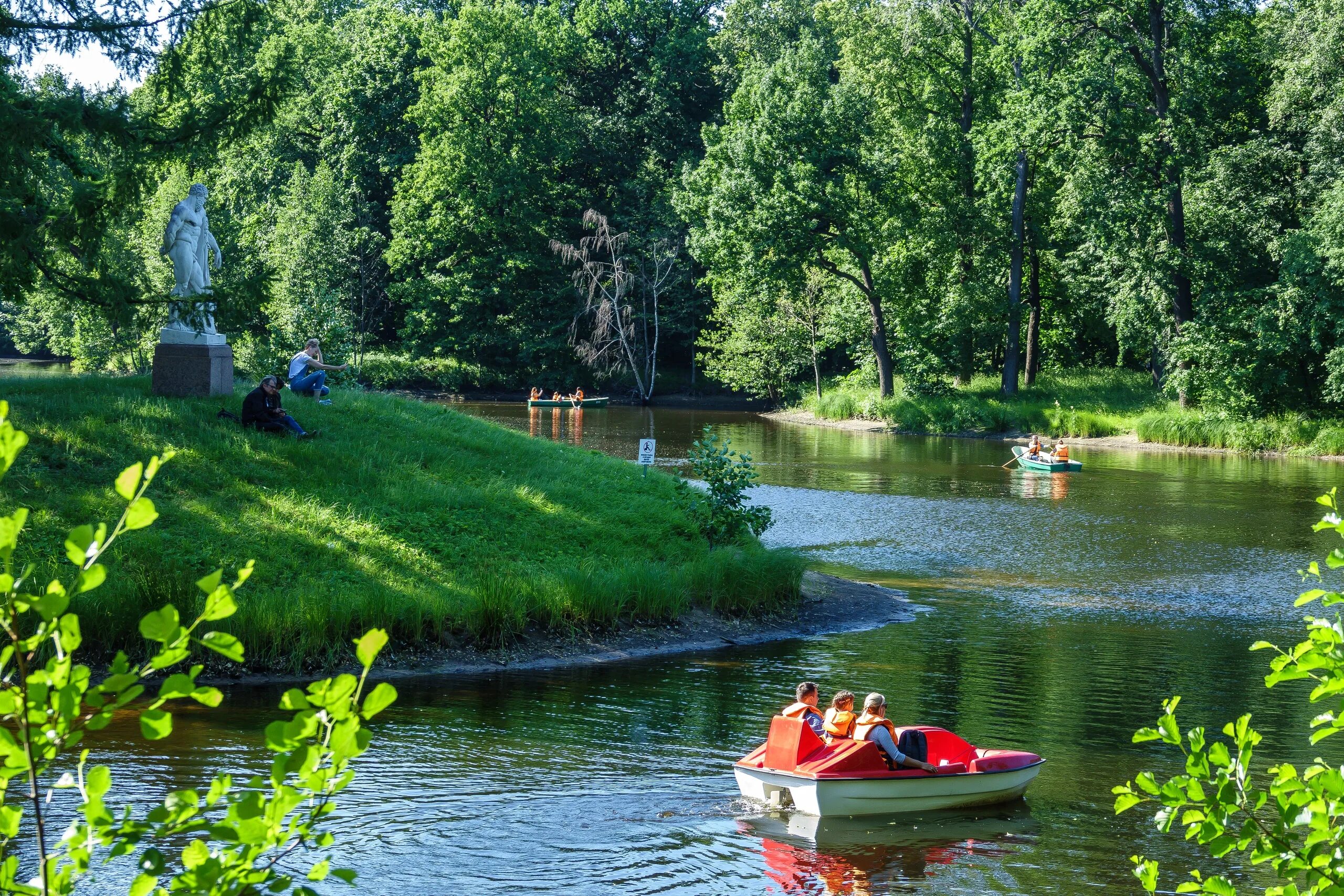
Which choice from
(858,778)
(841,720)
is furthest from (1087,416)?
(858,778)

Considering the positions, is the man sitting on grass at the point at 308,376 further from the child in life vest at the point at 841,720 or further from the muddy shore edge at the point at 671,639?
the child in life vest at the point at 841,720

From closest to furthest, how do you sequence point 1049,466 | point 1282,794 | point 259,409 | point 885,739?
point 1282,794
point 885,739
point 259,409
point 1049,466

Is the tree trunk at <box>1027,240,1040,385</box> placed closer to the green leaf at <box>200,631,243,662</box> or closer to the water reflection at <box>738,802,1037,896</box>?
the water reflection at <box>738,802,1037,896</box>

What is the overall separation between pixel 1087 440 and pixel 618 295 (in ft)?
77.6

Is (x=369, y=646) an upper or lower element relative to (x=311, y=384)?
lower

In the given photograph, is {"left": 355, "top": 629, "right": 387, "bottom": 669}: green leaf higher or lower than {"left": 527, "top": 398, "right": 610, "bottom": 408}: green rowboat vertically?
lower

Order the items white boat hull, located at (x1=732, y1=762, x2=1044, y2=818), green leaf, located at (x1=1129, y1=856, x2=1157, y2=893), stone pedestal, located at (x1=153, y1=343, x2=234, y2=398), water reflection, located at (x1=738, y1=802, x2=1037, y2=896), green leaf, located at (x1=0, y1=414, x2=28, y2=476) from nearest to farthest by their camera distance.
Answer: green leaf, located at (x1=0, y1=414, x2=28, y2=476) → green leaf, located at (x1=1129, y1=856, x2=1157, y2=893) → water reflection, located at (x1=738, y1=802, x2=1037, y2=896) → white boat hull, located at (x1=732, y1=762, x2=1044, y2=818) → stone pedestal, located at (x1=153, y1=343, x2=234, y2=398)

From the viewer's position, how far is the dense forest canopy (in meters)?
17.9

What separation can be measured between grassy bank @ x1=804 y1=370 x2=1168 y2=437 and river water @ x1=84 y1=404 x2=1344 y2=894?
19.5m

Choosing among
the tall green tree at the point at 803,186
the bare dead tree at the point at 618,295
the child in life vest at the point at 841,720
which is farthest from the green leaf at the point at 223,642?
the bare dead tree at the point at 618,295

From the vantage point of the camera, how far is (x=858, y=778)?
10242 mm

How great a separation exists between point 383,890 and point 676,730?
181 inches

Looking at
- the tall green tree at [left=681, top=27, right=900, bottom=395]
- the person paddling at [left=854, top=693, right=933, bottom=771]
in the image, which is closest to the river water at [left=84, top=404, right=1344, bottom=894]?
the person paddling at [left=854, top=693, right=933, bottom=771]

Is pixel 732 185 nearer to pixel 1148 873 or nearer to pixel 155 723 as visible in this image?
pixel 1148 873
